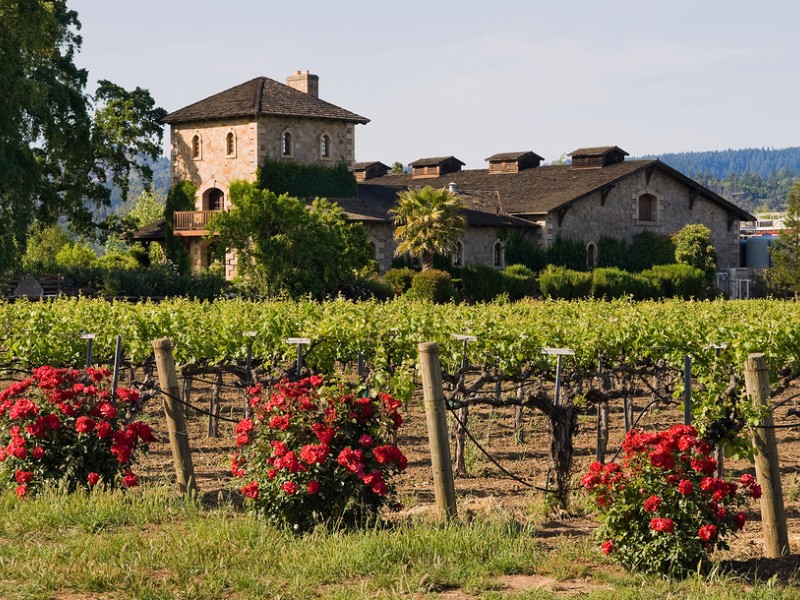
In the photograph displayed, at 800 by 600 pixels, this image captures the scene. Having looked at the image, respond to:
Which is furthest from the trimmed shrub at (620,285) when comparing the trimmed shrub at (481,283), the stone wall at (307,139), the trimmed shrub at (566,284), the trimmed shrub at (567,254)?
the stone wall at (307,139)

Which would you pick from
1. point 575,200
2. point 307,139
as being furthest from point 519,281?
point 307,139

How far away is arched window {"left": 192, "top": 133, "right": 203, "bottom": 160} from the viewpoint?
167 ft

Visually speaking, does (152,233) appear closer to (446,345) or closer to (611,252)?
(611,252)

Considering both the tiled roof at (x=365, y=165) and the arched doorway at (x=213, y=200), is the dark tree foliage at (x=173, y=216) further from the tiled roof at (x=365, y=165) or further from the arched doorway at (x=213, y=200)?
the tiled roof at (x=365, y=165)

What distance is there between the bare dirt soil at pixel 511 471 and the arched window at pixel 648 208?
3360cm

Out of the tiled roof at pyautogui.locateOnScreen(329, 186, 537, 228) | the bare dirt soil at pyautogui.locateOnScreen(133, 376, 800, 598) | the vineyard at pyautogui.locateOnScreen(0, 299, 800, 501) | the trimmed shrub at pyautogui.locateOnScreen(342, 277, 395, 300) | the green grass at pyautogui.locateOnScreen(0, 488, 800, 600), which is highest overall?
the tiled roof at pyautogui.locateOnScreen(329, 186, 537, 228)

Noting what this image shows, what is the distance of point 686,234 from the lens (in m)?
55.1

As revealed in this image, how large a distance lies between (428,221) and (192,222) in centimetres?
1045

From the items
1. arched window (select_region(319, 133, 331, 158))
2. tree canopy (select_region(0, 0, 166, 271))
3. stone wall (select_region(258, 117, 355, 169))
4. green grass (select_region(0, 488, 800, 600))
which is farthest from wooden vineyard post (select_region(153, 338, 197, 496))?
arched window (select_region(319, 133, 331, 158))

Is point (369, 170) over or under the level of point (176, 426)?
over

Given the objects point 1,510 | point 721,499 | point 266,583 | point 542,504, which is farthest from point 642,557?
point 1,510

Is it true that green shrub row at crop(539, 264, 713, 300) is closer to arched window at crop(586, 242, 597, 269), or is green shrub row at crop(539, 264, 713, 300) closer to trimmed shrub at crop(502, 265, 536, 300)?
trimmed shrub at crop(502, 265, 536, 300)

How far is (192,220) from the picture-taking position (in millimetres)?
Answer: 49094

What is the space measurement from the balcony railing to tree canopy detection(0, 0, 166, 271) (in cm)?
257
